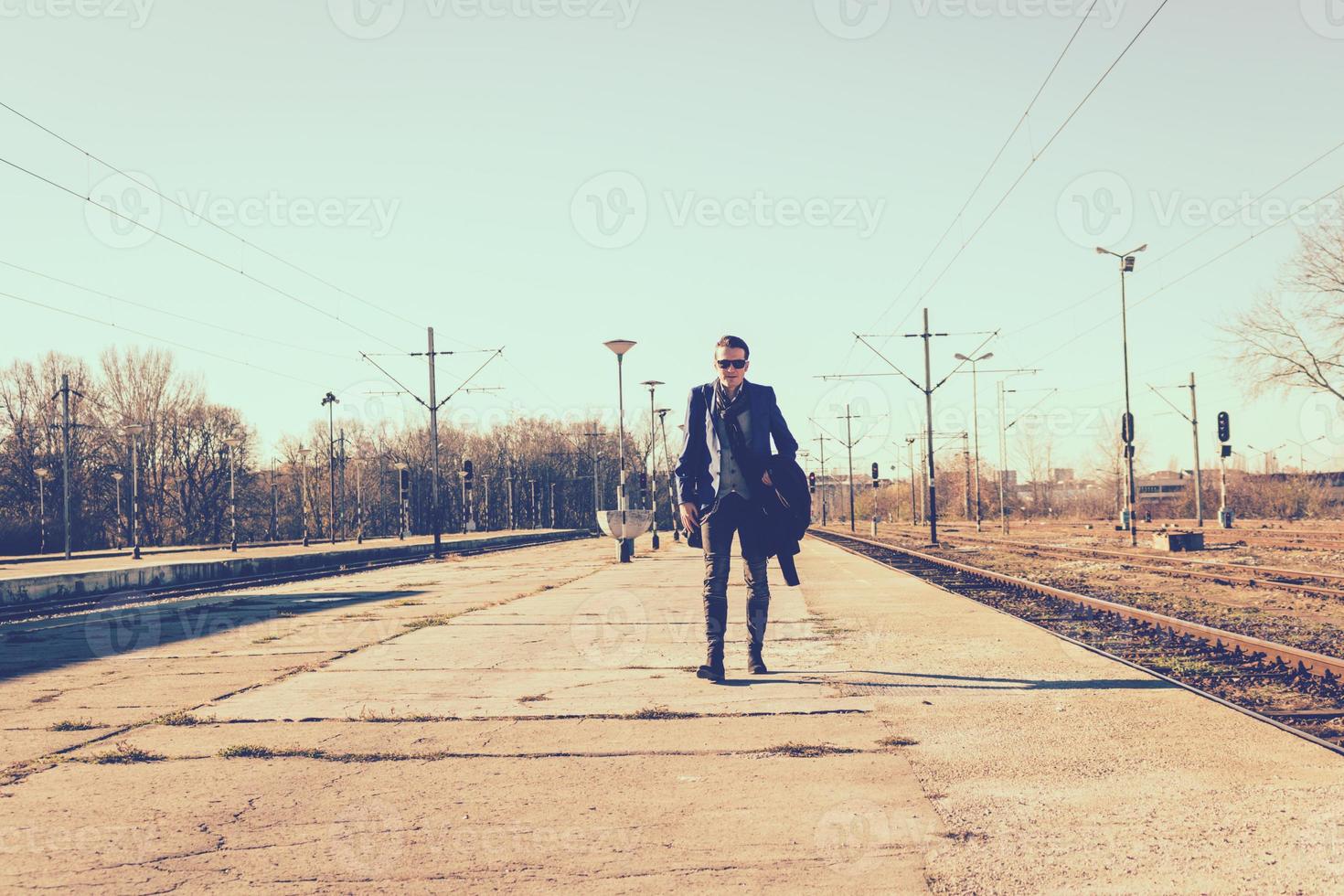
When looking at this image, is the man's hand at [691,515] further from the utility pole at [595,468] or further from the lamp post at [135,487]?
the utility pole at [595,468]

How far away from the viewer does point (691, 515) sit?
6348 millimetres

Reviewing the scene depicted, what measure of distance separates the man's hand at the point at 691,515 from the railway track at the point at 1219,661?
2.95m

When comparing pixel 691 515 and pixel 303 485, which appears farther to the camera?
pixel 303 485

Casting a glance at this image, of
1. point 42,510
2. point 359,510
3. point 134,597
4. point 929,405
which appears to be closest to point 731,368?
point 134,597

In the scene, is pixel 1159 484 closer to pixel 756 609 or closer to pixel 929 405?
pixel 929 405

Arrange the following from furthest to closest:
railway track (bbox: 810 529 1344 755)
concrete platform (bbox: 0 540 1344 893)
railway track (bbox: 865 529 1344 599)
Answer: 1. railway track (bbox: 865 529 1344 599)
2. railway track (bbox: 810 529 1344 755)
3. concrete platform (bbox: 0 540 1344 893)

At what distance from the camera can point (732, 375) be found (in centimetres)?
643

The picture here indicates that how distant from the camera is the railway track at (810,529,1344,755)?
224 inches

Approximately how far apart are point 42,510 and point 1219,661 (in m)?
65.6

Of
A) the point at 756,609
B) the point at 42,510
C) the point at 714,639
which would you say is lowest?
the point at 714,639

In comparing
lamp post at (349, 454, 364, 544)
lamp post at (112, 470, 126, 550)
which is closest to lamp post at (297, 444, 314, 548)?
lamp post at (349, 454, 364, 544)

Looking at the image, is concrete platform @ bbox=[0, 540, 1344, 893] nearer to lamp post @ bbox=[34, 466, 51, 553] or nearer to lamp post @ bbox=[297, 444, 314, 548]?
lamp post @ bbox=[34, 466, 51, 553]

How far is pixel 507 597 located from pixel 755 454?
28.4 ft

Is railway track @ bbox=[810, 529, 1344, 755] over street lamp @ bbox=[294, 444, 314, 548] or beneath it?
beneath
